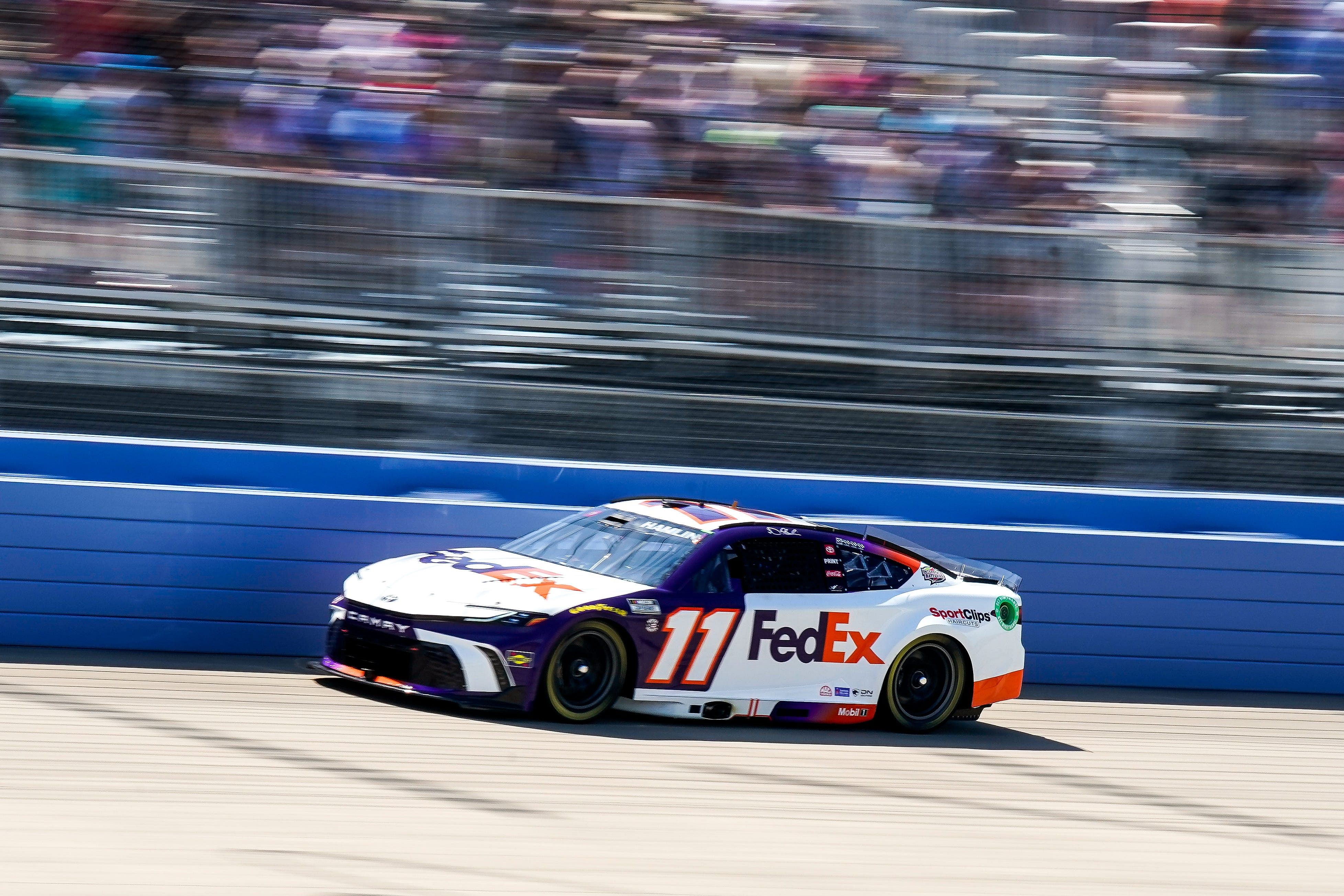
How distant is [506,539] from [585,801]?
10.6ft

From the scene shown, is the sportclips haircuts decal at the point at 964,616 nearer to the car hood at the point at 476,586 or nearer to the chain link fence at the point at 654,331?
the car hood at the point at 476,586

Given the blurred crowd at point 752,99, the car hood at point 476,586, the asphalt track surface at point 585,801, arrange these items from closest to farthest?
the asphalt track surface at point 585,801, the car hood at point 476,586, the blurred crowd at point 752,99

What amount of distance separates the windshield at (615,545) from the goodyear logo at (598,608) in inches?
11.2

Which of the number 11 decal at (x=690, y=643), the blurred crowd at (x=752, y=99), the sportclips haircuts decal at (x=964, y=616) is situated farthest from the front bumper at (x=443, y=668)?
the blurred crowd at (x=752, y=99)

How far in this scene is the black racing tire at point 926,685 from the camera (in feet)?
26.6

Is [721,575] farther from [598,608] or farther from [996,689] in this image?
[996,689]

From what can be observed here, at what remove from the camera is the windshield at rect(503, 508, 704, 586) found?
7660 mm

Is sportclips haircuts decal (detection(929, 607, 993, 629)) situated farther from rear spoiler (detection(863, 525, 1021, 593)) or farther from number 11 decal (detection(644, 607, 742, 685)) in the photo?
number 11 decal (detection(644, 607, 742, 685))

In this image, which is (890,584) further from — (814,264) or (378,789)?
(378,789)

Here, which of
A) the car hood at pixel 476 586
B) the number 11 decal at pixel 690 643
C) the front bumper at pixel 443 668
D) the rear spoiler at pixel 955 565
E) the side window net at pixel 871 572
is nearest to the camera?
the front bumper at pixel 443 668

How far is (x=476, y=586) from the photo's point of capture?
24.3 ft

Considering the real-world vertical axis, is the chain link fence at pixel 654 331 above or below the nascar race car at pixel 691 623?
above

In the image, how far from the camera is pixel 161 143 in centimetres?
986

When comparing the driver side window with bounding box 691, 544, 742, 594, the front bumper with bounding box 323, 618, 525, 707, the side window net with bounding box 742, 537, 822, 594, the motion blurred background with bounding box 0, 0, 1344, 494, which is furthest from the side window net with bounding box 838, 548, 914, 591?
the front bumper with bounding box 323, 618, 525, 707
